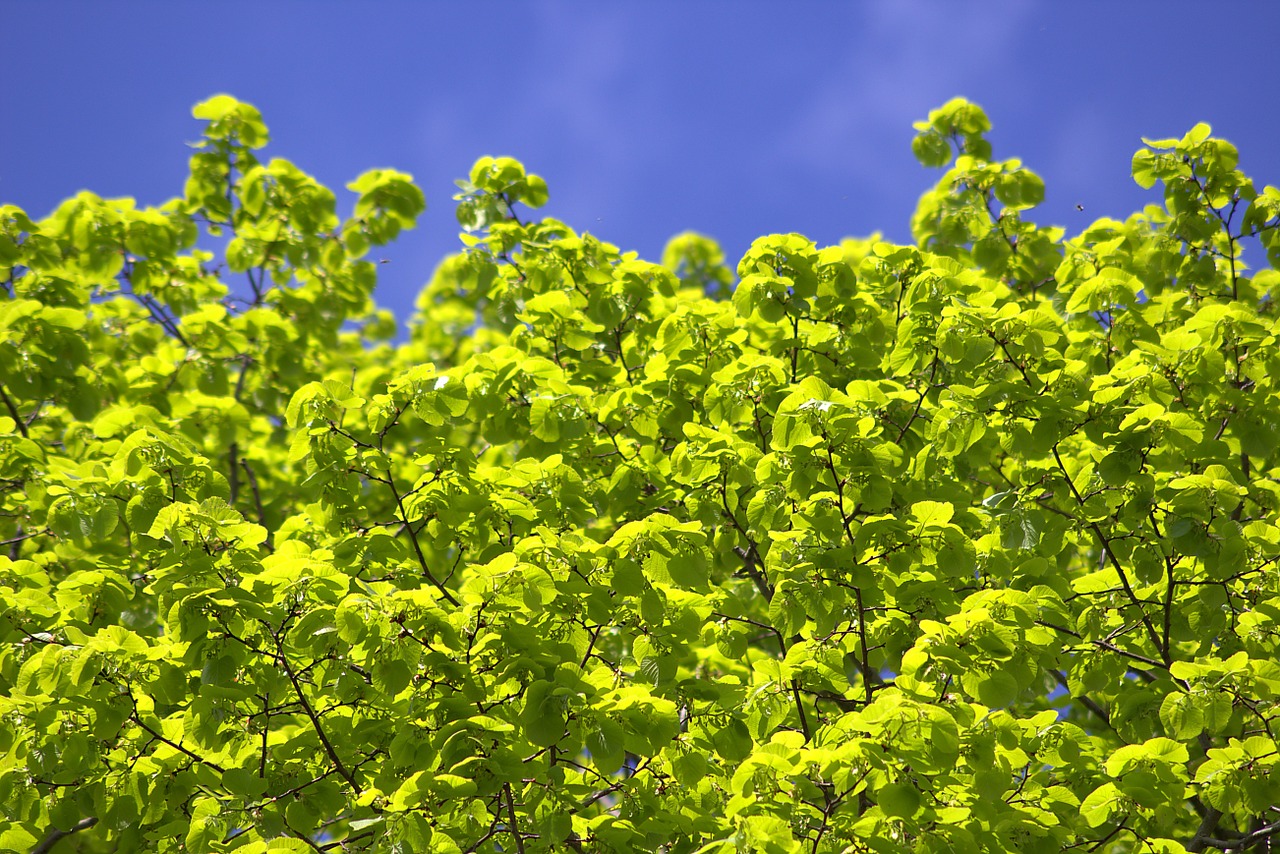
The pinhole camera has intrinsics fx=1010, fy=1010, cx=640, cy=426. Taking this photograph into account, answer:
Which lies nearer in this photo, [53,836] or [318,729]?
[318,729]

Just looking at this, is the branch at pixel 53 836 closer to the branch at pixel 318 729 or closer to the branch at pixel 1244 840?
the branch at pixel 318 729

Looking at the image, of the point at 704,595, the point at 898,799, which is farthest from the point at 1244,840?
the point at 704,595

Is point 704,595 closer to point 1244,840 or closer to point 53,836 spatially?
point 1244,840

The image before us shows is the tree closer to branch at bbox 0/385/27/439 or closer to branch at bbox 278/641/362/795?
branch at bbox 278/641/362/795

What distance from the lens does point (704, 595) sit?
4.92m

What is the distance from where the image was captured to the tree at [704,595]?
4203 mm

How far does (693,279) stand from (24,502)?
262 inches

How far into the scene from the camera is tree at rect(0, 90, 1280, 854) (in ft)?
13.8

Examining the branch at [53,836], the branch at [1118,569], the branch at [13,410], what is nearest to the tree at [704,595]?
the branch at [1118,569]

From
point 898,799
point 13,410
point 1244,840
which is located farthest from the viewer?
point 13,410

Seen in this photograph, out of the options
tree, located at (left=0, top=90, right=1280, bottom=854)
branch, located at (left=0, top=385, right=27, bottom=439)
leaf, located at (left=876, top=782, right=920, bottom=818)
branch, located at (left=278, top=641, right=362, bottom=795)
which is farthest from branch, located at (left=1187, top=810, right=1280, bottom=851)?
branch, located at (left=0, top=385, right=27, bottom=439)

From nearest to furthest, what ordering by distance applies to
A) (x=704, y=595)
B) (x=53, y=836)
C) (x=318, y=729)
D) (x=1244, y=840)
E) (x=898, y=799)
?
(x=898, y=799)
(x=318, y=729)
(x=704, y=595)
(x=1244, y=840)
(x=53, y=836)

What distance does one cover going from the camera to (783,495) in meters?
4.77

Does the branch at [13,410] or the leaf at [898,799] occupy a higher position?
the branch at [13,410]
